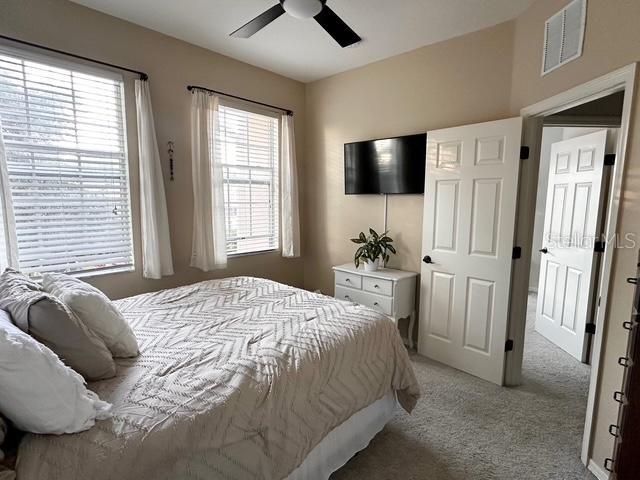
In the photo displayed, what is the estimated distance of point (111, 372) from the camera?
131 centimetres

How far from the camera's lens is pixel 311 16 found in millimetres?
2051

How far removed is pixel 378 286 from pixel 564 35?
7.47 feet

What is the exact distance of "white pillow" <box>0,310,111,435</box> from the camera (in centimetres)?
93

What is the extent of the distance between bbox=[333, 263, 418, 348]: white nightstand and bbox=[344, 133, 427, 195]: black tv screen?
2.77ft


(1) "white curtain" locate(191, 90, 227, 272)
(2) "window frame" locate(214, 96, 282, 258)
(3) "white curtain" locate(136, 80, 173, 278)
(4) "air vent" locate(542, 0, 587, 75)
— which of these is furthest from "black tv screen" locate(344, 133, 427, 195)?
(3) "white curtain" locate(136, 80, 173, 278)

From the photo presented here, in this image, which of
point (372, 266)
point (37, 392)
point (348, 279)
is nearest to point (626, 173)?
point (372, 266)

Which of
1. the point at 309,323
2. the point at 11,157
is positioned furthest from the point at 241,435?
the point at 11,157

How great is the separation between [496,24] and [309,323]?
9.24ft

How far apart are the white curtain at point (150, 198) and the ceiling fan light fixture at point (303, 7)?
4.82 feet

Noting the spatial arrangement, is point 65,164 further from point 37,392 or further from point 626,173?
point 626,173

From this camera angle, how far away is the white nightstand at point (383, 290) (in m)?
3.06

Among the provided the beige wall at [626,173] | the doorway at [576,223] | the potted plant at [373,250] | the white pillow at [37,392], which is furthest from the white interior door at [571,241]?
the white pillow at [37,392]

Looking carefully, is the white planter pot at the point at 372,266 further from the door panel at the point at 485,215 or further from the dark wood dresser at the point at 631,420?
the dark wood dresser at the point at 631,420

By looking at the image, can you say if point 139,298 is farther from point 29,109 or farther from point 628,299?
point 628,299
